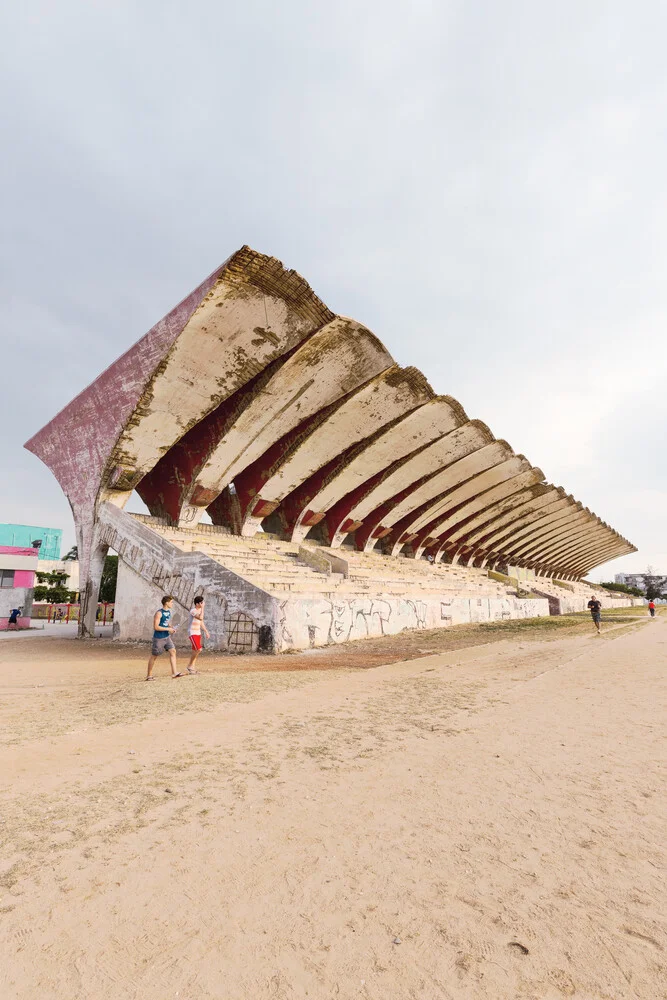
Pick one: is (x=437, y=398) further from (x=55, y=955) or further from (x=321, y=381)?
(x=55, y=955)

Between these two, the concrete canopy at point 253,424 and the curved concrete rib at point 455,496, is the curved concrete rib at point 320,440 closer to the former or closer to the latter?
the concrete canopy at point 253,424

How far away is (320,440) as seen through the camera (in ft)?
66.5

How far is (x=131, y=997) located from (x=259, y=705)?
13.2 ft

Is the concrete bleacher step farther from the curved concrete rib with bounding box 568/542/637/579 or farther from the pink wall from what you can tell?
the curved concrete rib with bounding box 568/542/637/579

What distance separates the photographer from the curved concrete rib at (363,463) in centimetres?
2188

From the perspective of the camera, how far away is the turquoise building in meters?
71.4

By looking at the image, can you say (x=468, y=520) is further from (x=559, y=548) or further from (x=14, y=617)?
(x=14, y=617)

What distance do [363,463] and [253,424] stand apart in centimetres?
672

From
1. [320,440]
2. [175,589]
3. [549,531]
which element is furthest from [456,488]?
[549,531]

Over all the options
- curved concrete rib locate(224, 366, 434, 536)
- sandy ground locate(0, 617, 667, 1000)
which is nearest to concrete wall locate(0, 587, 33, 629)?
curved concrete rib locate(224, 366, 434, 536)

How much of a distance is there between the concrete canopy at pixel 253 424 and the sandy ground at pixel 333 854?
39.7ft

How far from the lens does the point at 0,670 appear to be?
27.4ft

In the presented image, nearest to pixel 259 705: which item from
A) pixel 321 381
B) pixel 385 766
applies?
pixel 385 766

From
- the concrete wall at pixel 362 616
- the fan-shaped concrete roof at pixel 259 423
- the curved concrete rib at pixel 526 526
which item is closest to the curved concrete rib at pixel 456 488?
the fan-shaped concrete roof at pixel 259 423
